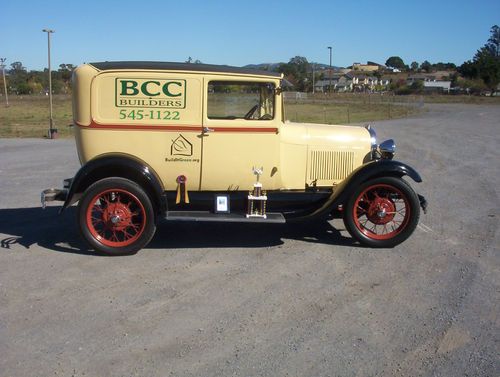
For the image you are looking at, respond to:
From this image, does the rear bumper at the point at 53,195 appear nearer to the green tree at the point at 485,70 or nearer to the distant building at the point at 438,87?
the green tree at the point at 485,70

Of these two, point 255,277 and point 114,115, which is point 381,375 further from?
point 114,115

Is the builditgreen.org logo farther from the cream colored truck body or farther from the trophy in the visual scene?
the trophy

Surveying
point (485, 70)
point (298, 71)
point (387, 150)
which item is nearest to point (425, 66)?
point (485, 70)

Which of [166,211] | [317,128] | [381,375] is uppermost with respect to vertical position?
[317,128]

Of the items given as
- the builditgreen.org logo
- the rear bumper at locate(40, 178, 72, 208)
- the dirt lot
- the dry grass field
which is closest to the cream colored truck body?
the builditgreen.org logo

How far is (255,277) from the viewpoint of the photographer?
492 cm

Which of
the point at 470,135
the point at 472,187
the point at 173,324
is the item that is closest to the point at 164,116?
the point at 173,324

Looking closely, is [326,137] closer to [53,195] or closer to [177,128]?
[177,128]

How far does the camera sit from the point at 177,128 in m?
5.57

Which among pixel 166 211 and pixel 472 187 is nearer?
pixel 166 211

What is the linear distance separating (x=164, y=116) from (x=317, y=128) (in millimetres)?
1914

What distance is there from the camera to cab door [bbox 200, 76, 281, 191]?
18.4 ft

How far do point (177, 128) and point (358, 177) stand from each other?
2089mm

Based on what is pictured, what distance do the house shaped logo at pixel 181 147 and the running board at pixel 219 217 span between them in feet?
2.17
